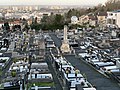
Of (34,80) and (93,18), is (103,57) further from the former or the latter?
(93,18)

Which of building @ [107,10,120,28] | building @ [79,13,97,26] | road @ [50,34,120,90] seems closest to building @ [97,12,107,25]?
building @ [79,13,97,26]

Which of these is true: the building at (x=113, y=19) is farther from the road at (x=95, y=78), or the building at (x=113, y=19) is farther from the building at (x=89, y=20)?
the road at (x=95, y=78)

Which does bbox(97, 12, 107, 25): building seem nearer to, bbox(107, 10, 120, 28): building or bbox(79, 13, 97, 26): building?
bbox(79, 13, 97, 26): building

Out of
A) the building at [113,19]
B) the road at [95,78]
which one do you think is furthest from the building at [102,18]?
the road at [95,78]

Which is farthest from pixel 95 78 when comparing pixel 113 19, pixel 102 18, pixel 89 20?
pixel 102 18

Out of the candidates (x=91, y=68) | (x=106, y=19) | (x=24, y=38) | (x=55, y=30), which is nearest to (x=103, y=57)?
(x=91, y=68)

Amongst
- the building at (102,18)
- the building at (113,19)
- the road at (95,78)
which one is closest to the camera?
the road at (95,78)

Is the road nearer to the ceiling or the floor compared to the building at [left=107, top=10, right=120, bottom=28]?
nearer to the floor

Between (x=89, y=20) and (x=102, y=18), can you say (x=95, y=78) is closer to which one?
(x=89, y=20)

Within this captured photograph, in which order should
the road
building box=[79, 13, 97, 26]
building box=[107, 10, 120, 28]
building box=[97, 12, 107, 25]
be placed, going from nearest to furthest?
1. the road
2. building box=[107, 10, 120, 28]
3. building box=[79, 13, 97, 26]
4. building box=[97, 12, 107, 25]

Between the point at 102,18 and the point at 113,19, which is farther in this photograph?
the point at 102,18

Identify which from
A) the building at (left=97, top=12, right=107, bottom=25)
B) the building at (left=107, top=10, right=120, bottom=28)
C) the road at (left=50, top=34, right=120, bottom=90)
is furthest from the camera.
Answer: the building at (left=97, top=12, right=107, bottom=25)
